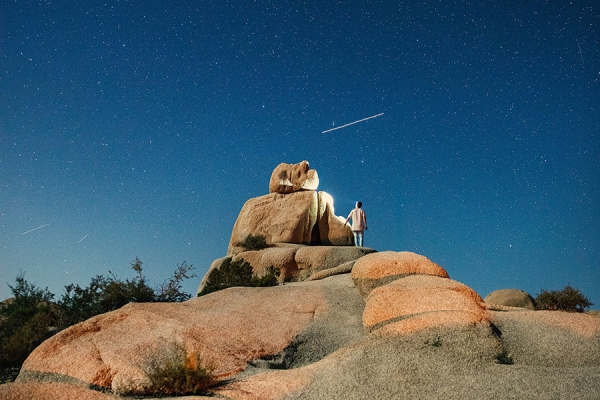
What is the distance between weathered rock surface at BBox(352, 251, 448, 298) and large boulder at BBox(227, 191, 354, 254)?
47.4ft

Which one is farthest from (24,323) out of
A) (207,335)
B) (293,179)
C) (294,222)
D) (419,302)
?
(293,179)

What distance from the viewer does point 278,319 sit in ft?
37.1

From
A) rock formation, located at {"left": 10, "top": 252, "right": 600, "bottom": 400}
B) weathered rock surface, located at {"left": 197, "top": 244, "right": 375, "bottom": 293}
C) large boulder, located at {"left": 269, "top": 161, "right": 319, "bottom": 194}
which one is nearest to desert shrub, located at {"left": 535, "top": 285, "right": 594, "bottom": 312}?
weathered rock surface, located at {"left": 197, "top": 244, "right": 375, "bottom": 293}

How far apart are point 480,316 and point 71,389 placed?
7.07 meters

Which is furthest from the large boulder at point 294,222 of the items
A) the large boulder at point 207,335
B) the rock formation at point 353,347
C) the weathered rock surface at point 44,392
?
the weathered rock surface at point 44,392

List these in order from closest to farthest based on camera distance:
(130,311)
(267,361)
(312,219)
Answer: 1. (267,361)
2. (130,311)
3. (312,219)

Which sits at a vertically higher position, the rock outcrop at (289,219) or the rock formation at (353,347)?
the rock outcrop at (289,219)

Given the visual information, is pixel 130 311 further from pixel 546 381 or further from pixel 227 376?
pixel 546 381

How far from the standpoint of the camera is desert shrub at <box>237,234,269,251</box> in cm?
2602

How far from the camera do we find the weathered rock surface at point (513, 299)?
20.0m

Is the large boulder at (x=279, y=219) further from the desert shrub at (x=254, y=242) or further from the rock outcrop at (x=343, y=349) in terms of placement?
the rock outcrop at (x=343, y=349)

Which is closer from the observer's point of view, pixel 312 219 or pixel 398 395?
pixel 398 395

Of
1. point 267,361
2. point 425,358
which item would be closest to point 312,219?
point 267,361

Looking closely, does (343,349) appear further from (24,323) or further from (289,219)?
(289,219)
